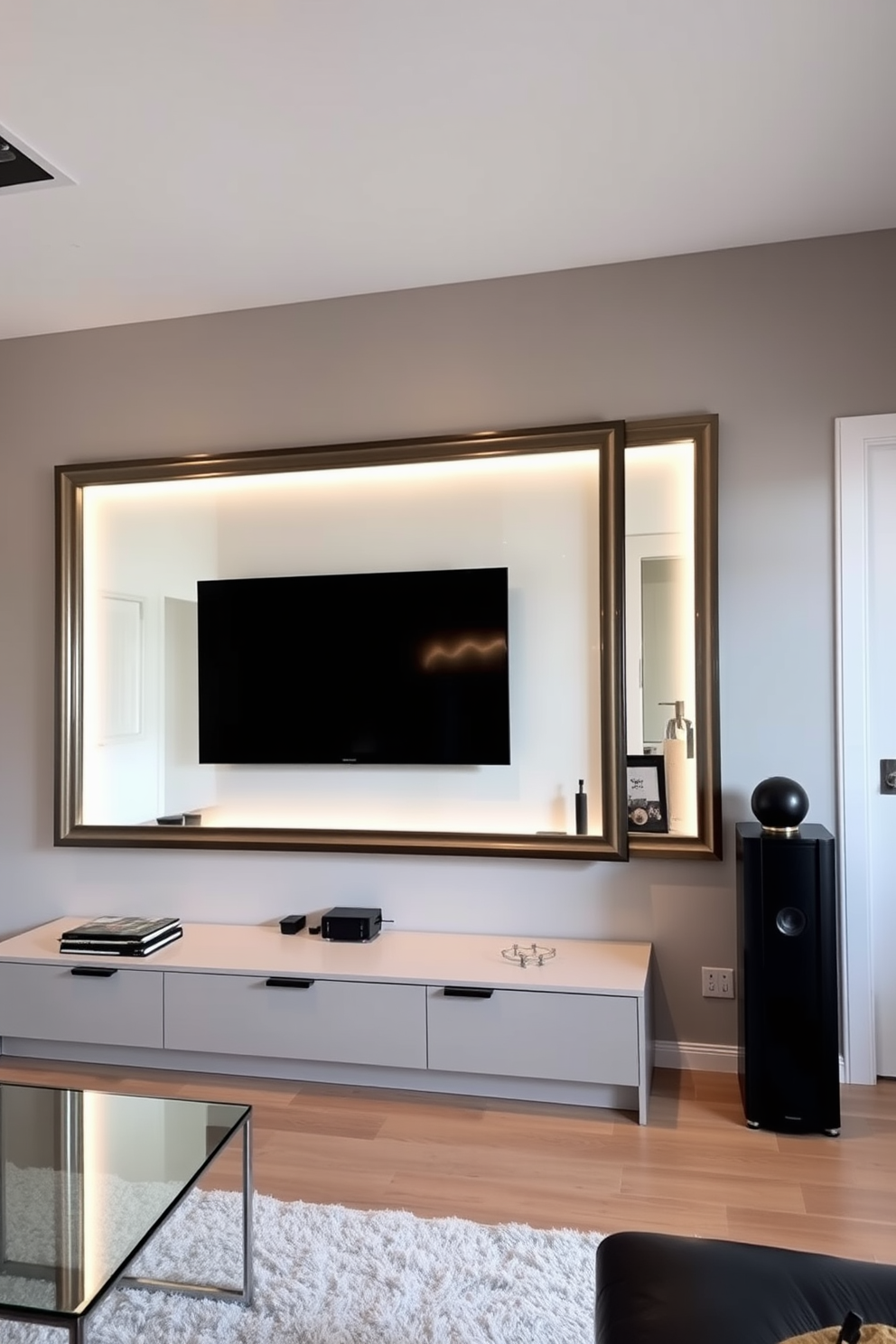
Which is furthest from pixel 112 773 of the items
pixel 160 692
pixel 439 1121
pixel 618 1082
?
pixel 618 1082

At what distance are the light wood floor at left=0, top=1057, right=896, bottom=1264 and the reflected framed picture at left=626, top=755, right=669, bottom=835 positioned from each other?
0.83 metres

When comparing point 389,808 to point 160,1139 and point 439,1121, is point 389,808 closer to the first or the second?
point 439,1121

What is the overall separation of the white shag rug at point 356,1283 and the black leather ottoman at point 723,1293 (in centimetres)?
56

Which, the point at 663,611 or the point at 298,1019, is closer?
the point at 298,1019

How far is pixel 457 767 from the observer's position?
3.40 meters

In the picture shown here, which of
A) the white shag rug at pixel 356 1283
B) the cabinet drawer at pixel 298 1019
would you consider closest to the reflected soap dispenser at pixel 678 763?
the cabinet drawer at pixel 298 1019

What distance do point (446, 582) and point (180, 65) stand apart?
1740 mm

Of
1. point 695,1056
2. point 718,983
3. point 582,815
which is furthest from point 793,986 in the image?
point 582,815

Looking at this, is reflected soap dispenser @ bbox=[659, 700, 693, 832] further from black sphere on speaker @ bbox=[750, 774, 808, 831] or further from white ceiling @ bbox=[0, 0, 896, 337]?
white ceiling @ bbox=[0, 0, 896, 337]

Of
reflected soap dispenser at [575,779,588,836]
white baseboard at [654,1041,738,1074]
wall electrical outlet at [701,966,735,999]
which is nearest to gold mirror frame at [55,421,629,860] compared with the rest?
reflected soap dispenser at [575,779,588,836]

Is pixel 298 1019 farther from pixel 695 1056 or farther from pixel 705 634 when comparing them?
pixel 705 634

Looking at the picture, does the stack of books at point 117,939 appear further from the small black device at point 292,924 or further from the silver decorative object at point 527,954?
the silver decorative object at point 527,954

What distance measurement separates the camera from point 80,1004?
10.6ft

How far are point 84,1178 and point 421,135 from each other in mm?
2604
